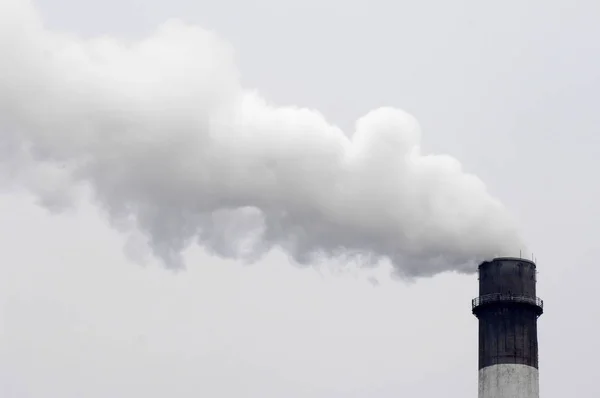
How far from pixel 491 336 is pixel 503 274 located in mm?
3718

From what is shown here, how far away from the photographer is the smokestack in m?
56.2

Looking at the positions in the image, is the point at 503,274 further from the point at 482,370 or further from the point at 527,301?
the point at 482,370

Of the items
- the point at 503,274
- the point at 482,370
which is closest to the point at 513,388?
the point at 482,370

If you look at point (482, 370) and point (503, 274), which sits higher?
point (503, 274)

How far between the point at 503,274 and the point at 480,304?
2264 millimetres

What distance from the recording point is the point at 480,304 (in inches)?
2287

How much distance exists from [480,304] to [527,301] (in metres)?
2.79

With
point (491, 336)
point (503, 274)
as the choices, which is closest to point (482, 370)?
point (491, 336)

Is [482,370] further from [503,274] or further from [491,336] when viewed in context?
[503,274]

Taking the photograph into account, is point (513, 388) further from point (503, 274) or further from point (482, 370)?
point (503, 274)

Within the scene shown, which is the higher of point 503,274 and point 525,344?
point 503,274

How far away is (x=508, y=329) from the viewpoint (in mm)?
56781

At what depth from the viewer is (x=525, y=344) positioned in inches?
2233

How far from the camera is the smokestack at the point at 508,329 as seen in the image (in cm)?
5625
